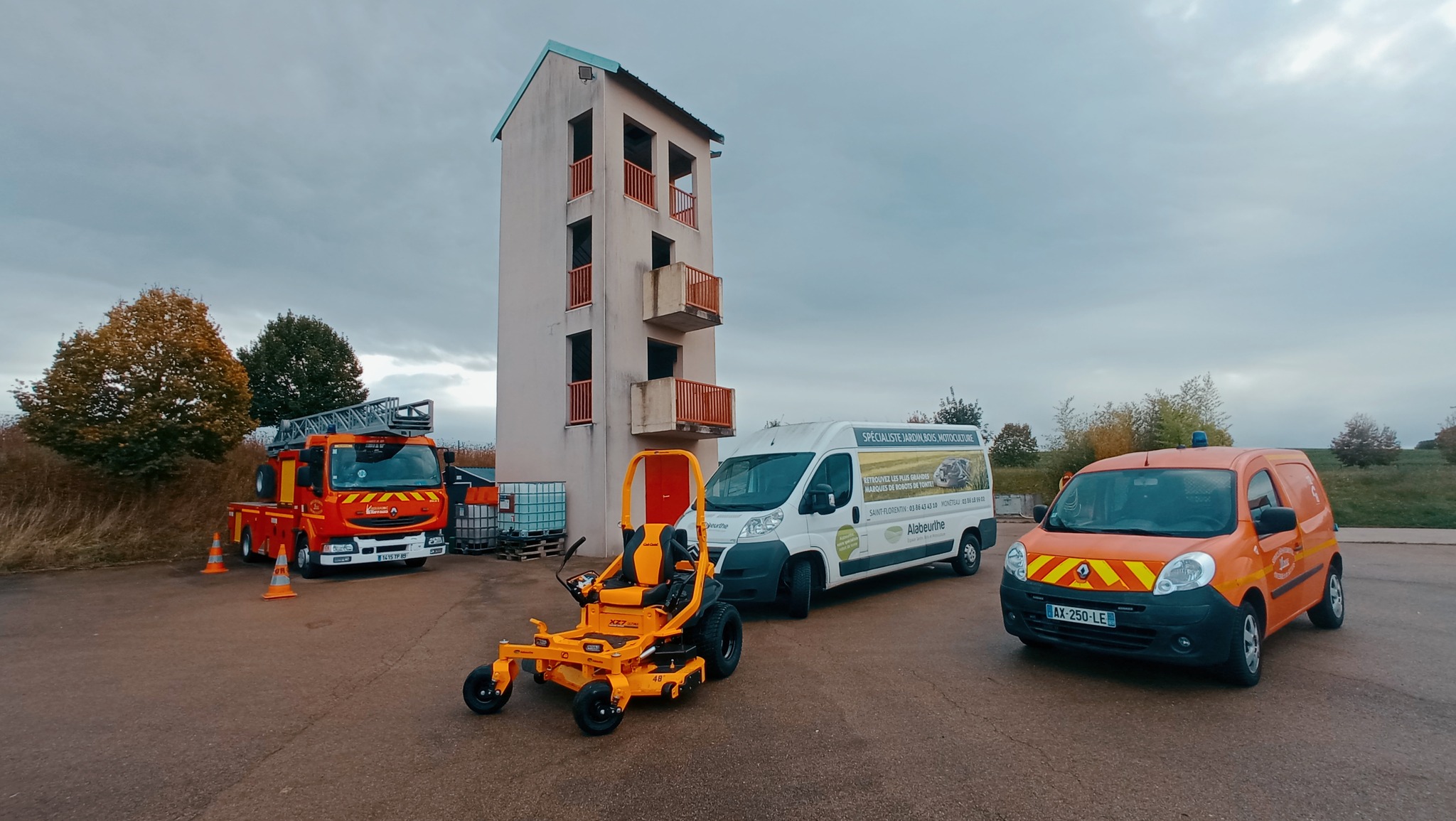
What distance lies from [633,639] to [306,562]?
940cm

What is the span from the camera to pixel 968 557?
37.5 ft

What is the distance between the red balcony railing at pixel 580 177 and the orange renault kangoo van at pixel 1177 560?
45.3ft

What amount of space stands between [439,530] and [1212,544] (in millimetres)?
11738

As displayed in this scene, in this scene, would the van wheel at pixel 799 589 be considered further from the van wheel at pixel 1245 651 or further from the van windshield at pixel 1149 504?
the van wheel at pixel 1245 651

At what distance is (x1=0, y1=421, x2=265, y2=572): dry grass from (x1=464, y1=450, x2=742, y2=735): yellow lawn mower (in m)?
13.3

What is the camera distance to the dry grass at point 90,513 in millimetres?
13852

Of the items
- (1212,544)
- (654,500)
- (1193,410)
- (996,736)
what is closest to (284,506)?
(654,500)

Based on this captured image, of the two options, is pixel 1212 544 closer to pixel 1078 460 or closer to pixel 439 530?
pixel 439 530

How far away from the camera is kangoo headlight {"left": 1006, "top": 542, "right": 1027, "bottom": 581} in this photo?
5934 millimetres

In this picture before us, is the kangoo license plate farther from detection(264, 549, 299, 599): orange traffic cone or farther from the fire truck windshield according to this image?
the fire truck windshield

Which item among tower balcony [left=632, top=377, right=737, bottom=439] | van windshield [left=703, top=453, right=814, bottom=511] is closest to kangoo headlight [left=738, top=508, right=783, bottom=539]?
van windshield [left=703, top=453, right=814, bottom=511]

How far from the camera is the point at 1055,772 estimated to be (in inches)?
155

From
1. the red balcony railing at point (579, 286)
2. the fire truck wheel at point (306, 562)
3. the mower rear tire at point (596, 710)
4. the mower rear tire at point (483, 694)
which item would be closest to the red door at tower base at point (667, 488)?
the red balcony railing at point (579, 286)

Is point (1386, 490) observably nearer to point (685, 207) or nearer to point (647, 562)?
point (685, 207)
